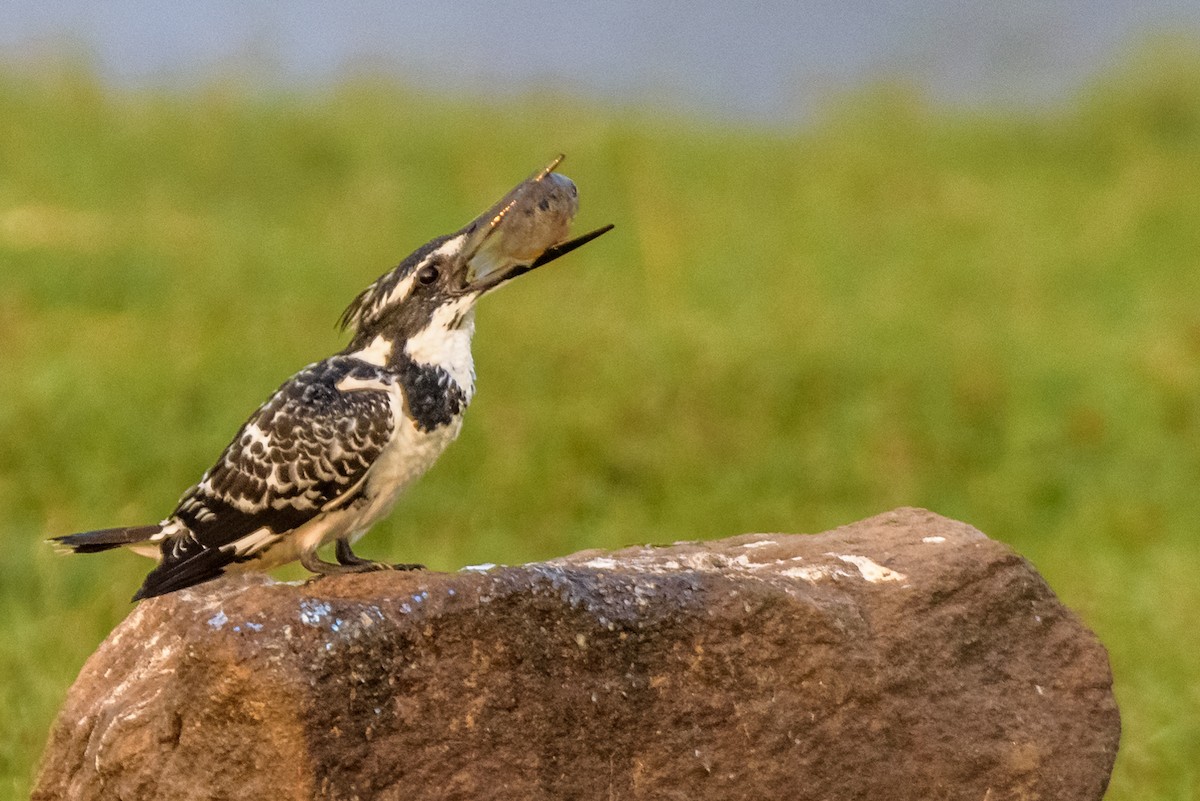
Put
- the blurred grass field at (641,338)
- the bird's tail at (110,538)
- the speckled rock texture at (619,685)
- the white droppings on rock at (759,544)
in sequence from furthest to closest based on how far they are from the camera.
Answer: the blurred grass field at (641,338), the white droppings on rock at (759,544), the bird's tail at (110,538), the speckled rock texture at (619,685)

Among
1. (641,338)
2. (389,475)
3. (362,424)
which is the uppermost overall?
(362,424)

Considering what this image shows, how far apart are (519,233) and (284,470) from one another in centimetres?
72

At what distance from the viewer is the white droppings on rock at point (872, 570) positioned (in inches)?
150

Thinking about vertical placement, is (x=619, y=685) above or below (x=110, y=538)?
below

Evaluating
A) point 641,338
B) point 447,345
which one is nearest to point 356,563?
point 447,345

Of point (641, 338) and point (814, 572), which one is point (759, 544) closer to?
point (814, 572)

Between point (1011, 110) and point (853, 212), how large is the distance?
340cm

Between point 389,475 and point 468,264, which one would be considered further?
point 468,264

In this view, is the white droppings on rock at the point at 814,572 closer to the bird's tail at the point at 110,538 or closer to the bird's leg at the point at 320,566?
the bird's leg at the point at 320,566

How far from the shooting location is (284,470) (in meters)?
3.61

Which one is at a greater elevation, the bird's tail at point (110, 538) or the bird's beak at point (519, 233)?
the bird's beak at point (519, 233)

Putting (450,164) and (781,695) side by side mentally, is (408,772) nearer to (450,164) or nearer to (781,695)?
(781,695)

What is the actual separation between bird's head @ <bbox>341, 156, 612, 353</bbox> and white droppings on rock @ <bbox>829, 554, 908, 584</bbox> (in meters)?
0.94

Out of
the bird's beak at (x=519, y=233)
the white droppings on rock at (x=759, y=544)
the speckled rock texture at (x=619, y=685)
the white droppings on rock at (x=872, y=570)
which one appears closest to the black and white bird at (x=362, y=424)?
the bird's beak at (x=519, y=233)
